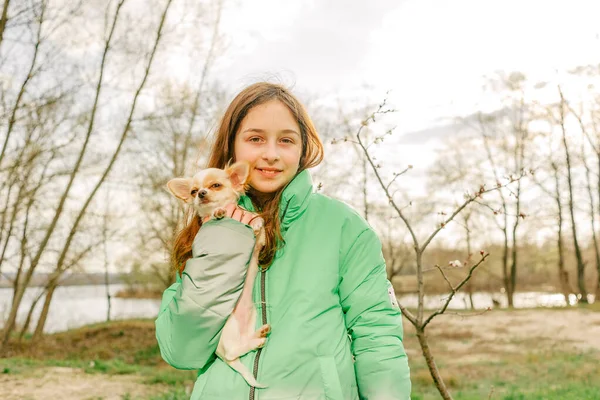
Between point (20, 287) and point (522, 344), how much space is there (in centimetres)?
1405

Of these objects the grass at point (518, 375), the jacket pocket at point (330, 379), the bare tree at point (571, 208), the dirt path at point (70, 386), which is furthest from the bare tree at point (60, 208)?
the bare tree at point (571, 208)

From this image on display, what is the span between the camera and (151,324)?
18.4 metres

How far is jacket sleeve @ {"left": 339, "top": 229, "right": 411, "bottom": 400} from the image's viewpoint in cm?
175

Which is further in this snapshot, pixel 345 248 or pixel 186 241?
pixel 186 241

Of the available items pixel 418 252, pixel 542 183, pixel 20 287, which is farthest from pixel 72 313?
pixel 542 183

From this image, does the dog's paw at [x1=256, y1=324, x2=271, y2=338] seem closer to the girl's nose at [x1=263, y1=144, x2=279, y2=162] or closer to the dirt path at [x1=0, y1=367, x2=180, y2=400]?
the girl's nose at [x1=263, y1=144, x2=279, y2=162]

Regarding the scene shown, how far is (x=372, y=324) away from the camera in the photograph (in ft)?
5.96

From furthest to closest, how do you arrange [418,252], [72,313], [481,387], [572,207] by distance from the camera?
[572,207] → [72,313] → [481,387] → [418,252]

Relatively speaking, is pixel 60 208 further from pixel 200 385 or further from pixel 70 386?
pixel 200 385

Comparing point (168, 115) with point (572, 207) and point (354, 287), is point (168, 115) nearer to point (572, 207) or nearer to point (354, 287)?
point (354, 287)

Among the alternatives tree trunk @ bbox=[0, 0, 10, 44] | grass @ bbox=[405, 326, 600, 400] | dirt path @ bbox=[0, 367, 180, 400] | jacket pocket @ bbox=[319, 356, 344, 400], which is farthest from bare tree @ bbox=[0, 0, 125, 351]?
jacket pocket @ bbox=[319, 356, 344, 400]

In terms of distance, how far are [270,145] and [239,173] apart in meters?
0.19

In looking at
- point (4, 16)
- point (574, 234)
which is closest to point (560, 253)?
point (574, 234)

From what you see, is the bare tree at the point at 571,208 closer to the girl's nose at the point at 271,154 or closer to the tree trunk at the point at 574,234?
the tree trunk at the point at 574,234
